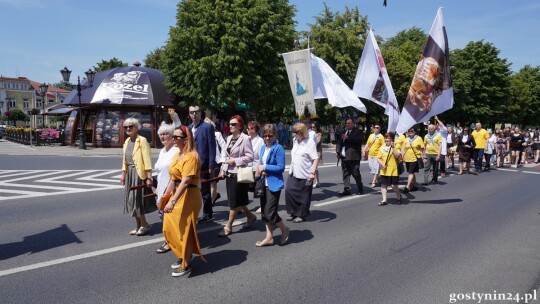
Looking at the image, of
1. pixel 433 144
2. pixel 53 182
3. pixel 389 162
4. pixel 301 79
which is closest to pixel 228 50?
pixel 53 182

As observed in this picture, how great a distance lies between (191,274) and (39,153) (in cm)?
2112

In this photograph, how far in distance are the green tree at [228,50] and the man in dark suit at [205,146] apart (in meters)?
16.7

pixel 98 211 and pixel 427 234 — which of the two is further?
pixel 98 211

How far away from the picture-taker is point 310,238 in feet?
19.7

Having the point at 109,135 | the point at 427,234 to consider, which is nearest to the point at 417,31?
the point at 109,135

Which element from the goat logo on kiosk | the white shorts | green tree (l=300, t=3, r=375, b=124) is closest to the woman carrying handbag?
the white shorts

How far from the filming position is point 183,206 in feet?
14.4

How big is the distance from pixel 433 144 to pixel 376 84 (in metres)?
4.95

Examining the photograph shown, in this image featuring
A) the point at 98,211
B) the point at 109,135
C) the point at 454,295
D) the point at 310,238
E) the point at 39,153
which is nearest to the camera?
the point at 454,295

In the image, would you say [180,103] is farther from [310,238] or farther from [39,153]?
[310,238]

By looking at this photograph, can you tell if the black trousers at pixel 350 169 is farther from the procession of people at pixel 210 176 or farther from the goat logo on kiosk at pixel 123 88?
the goat logo on kiosk at pixel 123 88

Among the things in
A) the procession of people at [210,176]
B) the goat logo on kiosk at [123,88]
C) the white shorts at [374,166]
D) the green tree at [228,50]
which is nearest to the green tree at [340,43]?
the green tree at [228,50]

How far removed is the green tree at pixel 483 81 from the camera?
47.2 metres

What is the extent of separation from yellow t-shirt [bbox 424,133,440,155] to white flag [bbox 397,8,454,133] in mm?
4768
